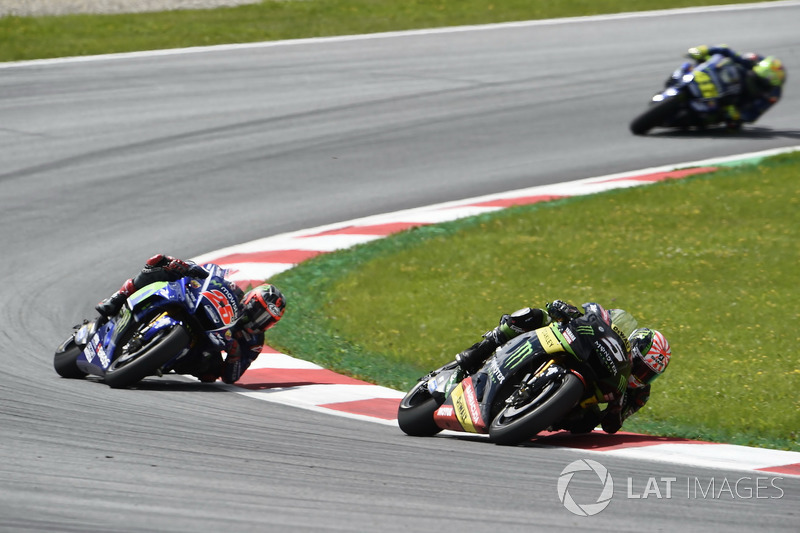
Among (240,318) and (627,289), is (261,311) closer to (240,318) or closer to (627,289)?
(240,318)

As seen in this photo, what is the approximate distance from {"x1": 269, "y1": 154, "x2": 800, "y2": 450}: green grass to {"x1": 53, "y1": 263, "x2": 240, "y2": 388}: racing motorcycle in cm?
119

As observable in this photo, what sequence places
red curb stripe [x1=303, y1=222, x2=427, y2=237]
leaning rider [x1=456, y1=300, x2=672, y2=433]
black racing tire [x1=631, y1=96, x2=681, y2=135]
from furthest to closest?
black racing tire [x1=631, y1=96, x2=681, y2=135] → red curb stripe [x1=303, y1=222, x2=427, y2=237] → leaning rider [x1=456, y1=300, x2=672, y2=433]

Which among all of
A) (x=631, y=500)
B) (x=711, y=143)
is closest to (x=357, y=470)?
(x=631, y=500)

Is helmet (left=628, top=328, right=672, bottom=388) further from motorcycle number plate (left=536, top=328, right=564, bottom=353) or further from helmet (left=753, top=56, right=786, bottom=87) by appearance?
helmet (left=753, top=56, right=786, bottom=87)

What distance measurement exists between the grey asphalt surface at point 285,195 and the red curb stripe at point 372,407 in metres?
0.37

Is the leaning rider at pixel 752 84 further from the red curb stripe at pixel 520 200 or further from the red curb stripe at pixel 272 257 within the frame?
the red curb stripe at pixel 272 257

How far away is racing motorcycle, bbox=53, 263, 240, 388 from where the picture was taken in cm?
Answer: 745

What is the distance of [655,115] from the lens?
1680 cm

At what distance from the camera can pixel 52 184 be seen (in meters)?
13.4

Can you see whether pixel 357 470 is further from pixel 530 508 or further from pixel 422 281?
pixel 422 281

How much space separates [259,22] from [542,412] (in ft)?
54.1

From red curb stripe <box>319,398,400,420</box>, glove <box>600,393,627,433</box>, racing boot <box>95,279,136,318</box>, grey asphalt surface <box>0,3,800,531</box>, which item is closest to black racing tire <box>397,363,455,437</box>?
grey asphalt surface <box>0,3,800,531</box>

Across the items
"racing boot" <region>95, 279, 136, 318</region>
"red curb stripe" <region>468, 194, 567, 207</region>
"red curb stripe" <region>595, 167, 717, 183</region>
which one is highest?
"racing boot" <region>95, 279, 136, 318</region>

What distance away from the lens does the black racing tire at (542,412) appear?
6.03m
